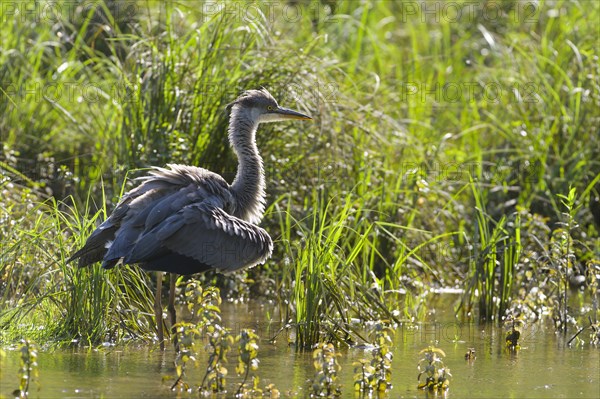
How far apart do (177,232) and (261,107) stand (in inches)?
63.7

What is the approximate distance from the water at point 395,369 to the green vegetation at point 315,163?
11.4 inches

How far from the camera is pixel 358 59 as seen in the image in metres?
12.0

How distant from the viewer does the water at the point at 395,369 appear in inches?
253

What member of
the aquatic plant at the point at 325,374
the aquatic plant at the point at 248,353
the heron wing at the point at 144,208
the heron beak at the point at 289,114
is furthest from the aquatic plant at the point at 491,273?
the aquatic plant at the point at 248,353

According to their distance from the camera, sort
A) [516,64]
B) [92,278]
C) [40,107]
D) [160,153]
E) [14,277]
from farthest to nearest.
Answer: [516,64] < [40,107] < [160,153] < [14,277] < [92,278]

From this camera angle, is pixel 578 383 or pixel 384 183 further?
pixel 384 183

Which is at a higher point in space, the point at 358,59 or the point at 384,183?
the point at 358,59

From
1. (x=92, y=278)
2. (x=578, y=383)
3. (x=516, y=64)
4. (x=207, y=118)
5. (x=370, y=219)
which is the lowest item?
(x=578, y=383)

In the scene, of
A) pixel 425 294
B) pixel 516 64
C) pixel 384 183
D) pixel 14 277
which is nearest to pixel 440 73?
pixel 516 64

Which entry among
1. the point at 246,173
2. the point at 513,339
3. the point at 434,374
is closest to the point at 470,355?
the point at 513,339

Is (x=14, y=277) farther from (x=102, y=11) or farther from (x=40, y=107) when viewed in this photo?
(x=102, y=11)

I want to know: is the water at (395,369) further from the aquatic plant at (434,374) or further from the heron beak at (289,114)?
the heron beak at (289,114)

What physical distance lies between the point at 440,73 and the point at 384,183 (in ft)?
11.0

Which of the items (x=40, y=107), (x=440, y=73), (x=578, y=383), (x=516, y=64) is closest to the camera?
(x=578, y=383)
